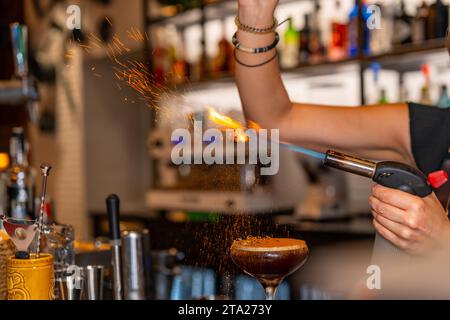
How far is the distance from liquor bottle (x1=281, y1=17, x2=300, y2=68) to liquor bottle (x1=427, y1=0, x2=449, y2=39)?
850mm

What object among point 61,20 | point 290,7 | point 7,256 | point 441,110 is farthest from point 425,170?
point 61,20

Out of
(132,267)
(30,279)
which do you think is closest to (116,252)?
(132,267)

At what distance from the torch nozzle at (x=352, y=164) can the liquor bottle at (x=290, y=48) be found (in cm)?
280

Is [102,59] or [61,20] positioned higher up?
[61,20]

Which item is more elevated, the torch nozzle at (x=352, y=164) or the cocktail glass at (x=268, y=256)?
the torch nozzle at (x=352, y=164)

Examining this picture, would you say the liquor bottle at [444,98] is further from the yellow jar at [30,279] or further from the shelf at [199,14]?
the yellow jar at [30,279]

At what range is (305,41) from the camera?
3.76m

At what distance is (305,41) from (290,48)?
0.10 m

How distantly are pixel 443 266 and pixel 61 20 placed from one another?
4.54 meters

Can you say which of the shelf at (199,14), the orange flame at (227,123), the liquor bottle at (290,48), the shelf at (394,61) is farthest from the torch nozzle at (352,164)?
the shelf at (199,14)

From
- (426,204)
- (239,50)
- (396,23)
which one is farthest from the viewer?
(396,23)

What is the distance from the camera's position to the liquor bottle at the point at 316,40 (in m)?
3.67
